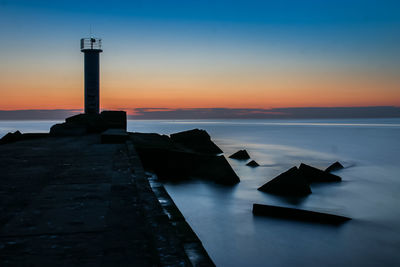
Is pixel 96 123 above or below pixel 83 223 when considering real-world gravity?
above

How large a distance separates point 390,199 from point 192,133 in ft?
33.9

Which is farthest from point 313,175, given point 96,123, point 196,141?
A: point 96,123

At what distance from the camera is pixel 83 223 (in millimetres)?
2217

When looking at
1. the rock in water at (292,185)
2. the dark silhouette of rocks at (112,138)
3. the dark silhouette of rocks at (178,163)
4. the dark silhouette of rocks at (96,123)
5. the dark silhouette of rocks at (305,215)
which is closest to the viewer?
the dark silhouette of rocks at (305,215)

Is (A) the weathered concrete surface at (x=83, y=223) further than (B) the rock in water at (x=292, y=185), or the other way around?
(B) the rock in water at (x=292, y=185)

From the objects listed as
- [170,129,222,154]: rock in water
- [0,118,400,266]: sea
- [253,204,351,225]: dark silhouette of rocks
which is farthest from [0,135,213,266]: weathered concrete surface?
[170,129,222,154]: rock in water

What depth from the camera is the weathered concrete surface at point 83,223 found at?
171cm

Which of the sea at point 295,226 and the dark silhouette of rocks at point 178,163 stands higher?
the dark silhouette of rocks at point 178,163

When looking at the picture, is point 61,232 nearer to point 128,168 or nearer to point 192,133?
point 128,168

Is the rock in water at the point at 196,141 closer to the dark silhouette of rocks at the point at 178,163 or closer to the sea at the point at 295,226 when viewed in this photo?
the dark silhouette of rocks at the point at 178,163

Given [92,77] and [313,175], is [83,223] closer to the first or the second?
[313,175]

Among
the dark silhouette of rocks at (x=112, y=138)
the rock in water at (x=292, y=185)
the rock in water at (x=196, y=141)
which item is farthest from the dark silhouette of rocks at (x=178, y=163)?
the rock in water at (x=196, y=141)

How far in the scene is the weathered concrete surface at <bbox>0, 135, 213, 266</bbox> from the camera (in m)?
1.71

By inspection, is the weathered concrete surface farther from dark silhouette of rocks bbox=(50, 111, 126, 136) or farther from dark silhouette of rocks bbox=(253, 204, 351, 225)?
dark silhouette of rocks bbox=(50, 111, 126, 136)
